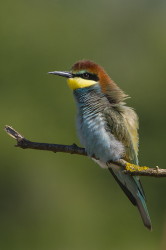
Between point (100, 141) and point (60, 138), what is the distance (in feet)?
16.3

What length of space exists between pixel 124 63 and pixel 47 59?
94.5 inches

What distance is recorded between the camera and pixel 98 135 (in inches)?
147

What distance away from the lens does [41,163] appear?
8.98 m

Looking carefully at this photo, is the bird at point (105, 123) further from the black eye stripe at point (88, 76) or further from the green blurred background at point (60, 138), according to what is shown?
the green blurred background at point (60, 138)

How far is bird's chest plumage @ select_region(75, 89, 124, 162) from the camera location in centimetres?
373

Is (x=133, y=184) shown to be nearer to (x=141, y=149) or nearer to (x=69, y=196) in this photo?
(x=69, y=196)

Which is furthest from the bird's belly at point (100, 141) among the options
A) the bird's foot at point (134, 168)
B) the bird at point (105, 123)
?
the bird's foot at point (134, 168)

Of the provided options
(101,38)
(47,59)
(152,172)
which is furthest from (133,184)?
(101,38)

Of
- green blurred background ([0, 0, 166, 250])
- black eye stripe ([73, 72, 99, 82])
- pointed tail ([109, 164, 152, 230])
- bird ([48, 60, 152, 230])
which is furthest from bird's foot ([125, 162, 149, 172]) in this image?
green blurred background ([0, 0, 166, 250])

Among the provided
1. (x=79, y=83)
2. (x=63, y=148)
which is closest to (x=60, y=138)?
(x=79, y=83)

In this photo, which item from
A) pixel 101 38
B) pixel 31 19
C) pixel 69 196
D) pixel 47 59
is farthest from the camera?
pixel 101 38

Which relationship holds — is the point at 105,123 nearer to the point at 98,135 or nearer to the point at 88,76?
the point at 98,135

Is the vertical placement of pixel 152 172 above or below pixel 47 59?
above

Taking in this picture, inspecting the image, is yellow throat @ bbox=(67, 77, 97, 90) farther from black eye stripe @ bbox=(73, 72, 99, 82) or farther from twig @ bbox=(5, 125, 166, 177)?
twig @ bbox=(5, 125, 166, 177)
